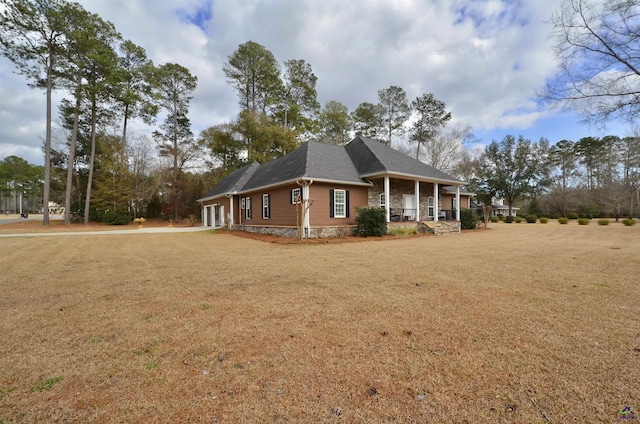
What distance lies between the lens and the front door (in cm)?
1691

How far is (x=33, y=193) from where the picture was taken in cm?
6300

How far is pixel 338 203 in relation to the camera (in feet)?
48.0

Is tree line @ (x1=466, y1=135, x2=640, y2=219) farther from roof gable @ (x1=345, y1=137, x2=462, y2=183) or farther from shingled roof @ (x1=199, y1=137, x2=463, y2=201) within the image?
shingled roof @ (x1=199, y1=137, x2=463, y2=201)

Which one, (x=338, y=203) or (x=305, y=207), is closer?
(x=305, y=207)

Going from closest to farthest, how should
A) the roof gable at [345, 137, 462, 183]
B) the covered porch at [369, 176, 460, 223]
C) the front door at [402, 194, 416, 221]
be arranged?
the roof gable at [345, 137, 462, 183] < the covered porch at [369, 176, 460, 223] < the front door at [402, 194, 416, 221]

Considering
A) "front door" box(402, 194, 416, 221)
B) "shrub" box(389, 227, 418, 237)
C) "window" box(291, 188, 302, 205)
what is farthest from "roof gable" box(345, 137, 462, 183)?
"window" box(291, 188, 302, 205)

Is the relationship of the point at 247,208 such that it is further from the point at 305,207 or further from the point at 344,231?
the point at 344,231

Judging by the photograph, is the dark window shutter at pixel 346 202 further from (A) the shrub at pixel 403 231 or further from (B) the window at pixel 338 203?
(A) the shrub at pixel 403 231

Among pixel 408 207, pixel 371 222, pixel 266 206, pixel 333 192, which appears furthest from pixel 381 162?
pixel 266 206

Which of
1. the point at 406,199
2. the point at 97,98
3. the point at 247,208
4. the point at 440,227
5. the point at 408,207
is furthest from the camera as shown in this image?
the point at 97,98

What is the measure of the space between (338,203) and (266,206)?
4606mm

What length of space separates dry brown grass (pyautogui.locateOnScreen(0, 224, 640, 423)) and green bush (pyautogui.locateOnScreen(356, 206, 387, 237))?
8.20 meters

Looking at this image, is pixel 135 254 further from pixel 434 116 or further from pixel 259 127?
pixel 434 116

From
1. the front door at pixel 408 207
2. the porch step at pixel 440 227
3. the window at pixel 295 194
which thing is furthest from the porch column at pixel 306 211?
the porch step at pixel 440 227
